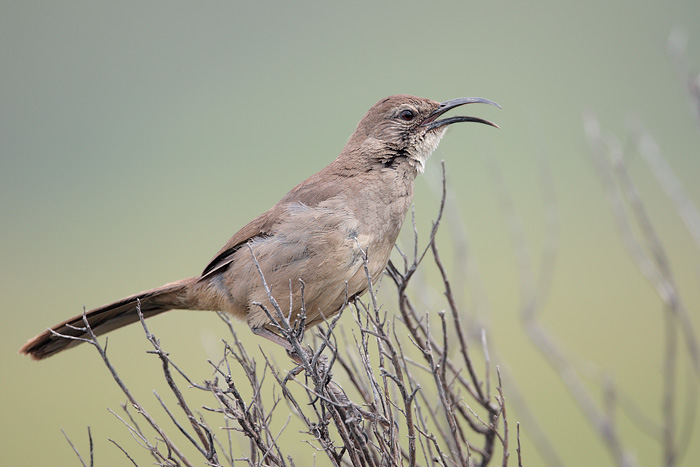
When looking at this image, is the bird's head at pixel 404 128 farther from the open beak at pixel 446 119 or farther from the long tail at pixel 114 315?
the long tail at pixel 114 315

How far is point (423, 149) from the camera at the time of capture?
3713 millimetres

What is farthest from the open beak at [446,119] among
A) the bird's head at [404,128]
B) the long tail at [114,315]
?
the long tail at [114,315]

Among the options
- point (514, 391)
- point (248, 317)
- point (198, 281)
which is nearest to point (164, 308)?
point (198, 281)

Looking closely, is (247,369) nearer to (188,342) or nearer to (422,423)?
(422,423)

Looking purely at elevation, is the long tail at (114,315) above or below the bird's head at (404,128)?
below

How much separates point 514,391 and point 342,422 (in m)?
1.37

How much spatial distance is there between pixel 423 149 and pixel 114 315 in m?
1.92

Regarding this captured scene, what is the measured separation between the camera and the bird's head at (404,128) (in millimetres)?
3650

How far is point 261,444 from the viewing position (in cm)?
238

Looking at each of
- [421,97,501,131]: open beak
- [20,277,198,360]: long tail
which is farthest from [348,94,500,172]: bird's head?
[20,277,198,360]: long tail

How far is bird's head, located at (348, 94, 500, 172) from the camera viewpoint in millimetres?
3650

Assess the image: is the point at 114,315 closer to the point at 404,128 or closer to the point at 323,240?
the point at 323,240

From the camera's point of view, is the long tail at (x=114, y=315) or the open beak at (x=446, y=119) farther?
the open beak at (x=446, y=119)

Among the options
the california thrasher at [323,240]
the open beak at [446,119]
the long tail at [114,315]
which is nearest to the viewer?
the california thrasher at [323,240]
